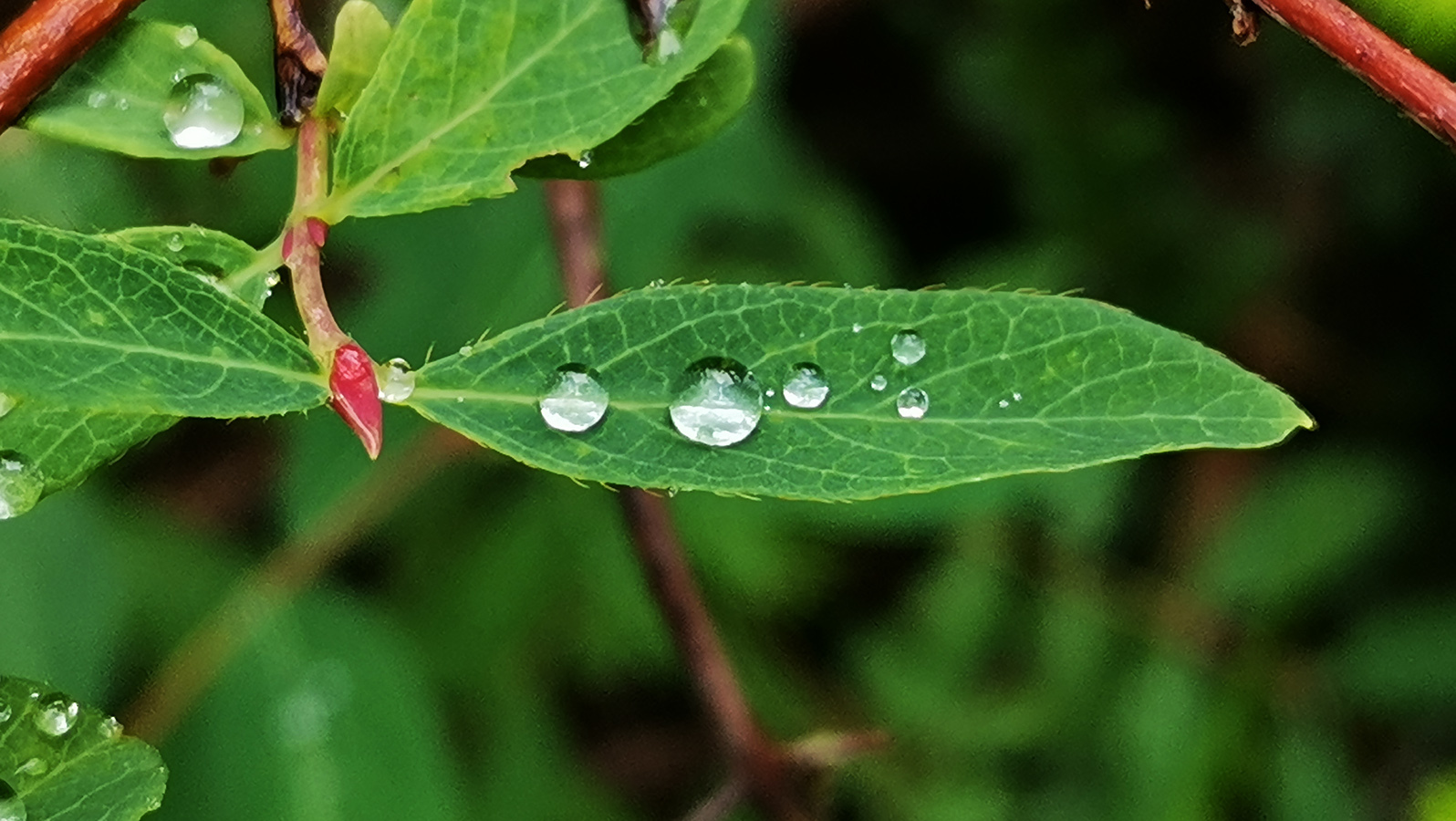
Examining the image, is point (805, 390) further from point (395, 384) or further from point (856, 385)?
point (395, 384)

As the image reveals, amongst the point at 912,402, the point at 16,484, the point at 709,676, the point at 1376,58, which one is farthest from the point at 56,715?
the point at 1376,58

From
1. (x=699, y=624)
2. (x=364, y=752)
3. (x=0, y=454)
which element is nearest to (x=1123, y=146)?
(x=699, y=624)

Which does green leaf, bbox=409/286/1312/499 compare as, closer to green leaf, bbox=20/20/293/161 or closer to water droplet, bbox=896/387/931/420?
water droplet, bbox=896/387/931/420

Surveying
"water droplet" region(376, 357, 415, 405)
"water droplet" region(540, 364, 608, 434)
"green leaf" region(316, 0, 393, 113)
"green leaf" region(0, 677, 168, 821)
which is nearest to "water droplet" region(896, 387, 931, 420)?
"water droplet" region(540, 364, 608, 434)

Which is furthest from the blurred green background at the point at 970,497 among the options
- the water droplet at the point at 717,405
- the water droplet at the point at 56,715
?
the water droplet at the point at 717,405

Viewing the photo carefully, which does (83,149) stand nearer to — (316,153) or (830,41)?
(316,153)
